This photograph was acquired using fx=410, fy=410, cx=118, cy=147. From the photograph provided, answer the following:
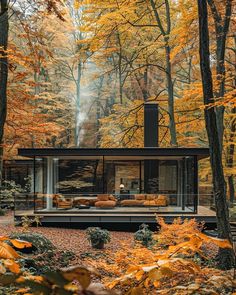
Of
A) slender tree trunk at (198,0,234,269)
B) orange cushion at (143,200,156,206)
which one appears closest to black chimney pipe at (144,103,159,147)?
orange cushion at (143,200,156,206)

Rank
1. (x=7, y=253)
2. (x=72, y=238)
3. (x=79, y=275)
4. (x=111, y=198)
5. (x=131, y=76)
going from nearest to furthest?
(x=79, y=275), (x=7, y=253), (x=72, y=238), (x=111, y=198), (x=131, y=76)

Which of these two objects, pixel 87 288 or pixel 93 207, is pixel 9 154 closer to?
pixel 93 207

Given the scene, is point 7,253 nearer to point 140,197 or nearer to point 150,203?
point 150,203

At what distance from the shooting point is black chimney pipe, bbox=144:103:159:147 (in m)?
19.0

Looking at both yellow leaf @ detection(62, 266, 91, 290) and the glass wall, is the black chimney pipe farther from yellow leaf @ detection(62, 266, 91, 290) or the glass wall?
yellow leaf @ detection(62, 266, 91, 290)

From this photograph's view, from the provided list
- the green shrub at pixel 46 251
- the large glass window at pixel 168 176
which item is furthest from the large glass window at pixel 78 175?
the green shrub at pixel 46 251

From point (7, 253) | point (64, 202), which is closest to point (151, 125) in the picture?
point (64, 202)

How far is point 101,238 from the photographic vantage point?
11.5m

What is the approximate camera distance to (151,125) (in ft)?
63.3

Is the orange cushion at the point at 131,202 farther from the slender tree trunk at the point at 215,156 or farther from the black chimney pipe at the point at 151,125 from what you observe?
the slender tree trunk at the point at 215,156

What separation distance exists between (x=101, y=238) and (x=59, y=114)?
65.2 ft

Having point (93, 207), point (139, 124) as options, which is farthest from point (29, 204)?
point (139, 124)

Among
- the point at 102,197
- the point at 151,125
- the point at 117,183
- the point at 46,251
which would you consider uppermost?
the point at 151,125

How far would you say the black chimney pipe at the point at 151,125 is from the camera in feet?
62.4
